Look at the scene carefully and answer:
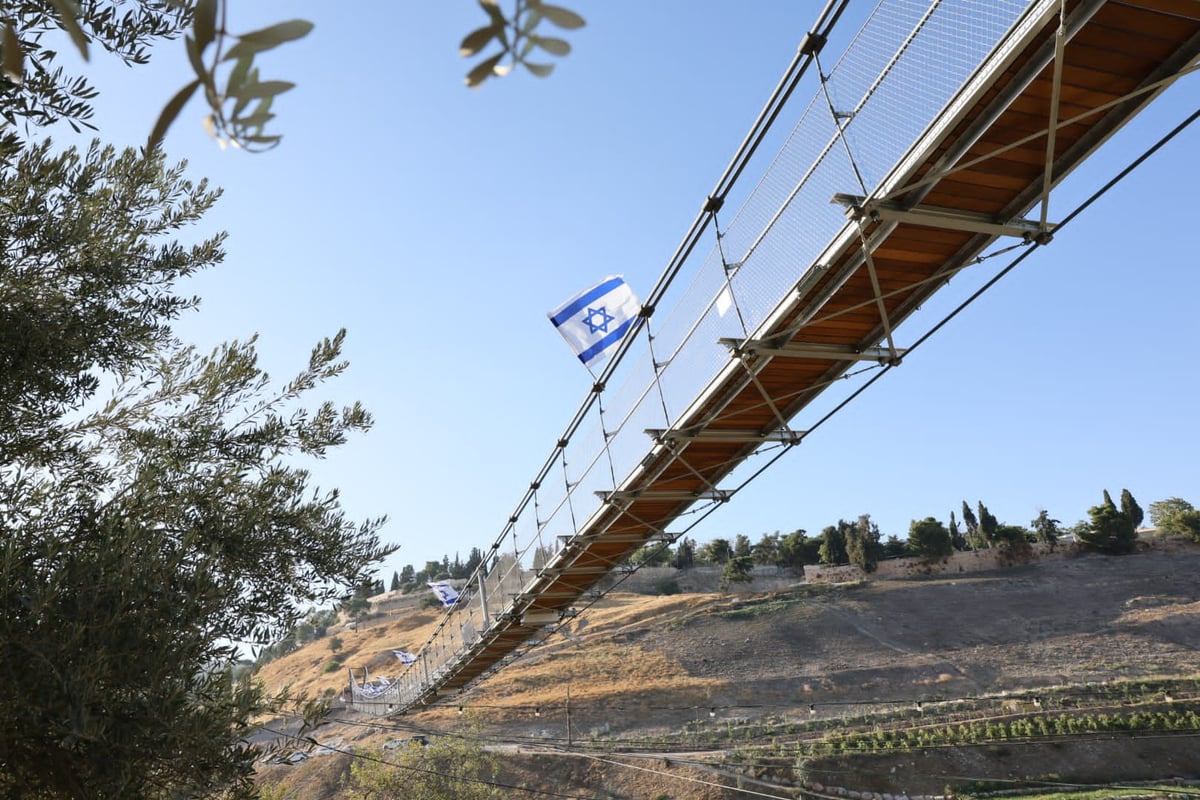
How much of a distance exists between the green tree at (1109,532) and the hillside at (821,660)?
1.77m

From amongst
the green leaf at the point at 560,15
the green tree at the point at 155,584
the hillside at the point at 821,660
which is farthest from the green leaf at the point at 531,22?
the hillside at the point at 821,660

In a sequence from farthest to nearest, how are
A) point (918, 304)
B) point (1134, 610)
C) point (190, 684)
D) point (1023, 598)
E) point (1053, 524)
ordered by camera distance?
point (1053, 524), point (1023, 598), point (1134, 610), point (918, 304), point (190, 684)

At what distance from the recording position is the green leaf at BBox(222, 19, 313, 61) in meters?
0.94

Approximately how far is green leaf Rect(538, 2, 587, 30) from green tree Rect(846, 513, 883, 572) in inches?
2877

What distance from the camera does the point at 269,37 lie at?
96 cm

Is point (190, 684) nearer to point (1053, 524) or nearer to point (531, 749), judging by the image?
point (531, 749)

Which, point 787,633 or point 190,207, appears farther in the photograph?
point 787,633

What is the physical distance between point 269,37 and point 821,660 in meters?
53.5

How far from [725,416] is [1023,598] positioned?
56553 mm

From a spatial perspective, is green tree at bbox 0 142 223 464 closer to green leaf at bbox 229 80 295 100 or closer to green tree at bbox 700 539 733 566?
green leaf at bbox 229 80 295 100

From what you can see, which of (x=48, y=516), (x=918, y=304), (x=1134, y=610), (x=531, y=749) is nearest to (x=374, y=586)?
(x=48, y=516)

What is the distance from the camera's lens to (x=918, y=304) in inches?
361

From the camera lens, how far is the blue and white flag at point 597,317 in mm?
14078

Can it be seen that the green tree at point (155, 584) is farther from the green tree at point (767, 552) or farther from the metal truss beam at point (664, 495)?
the green tree at point (767, 552)
